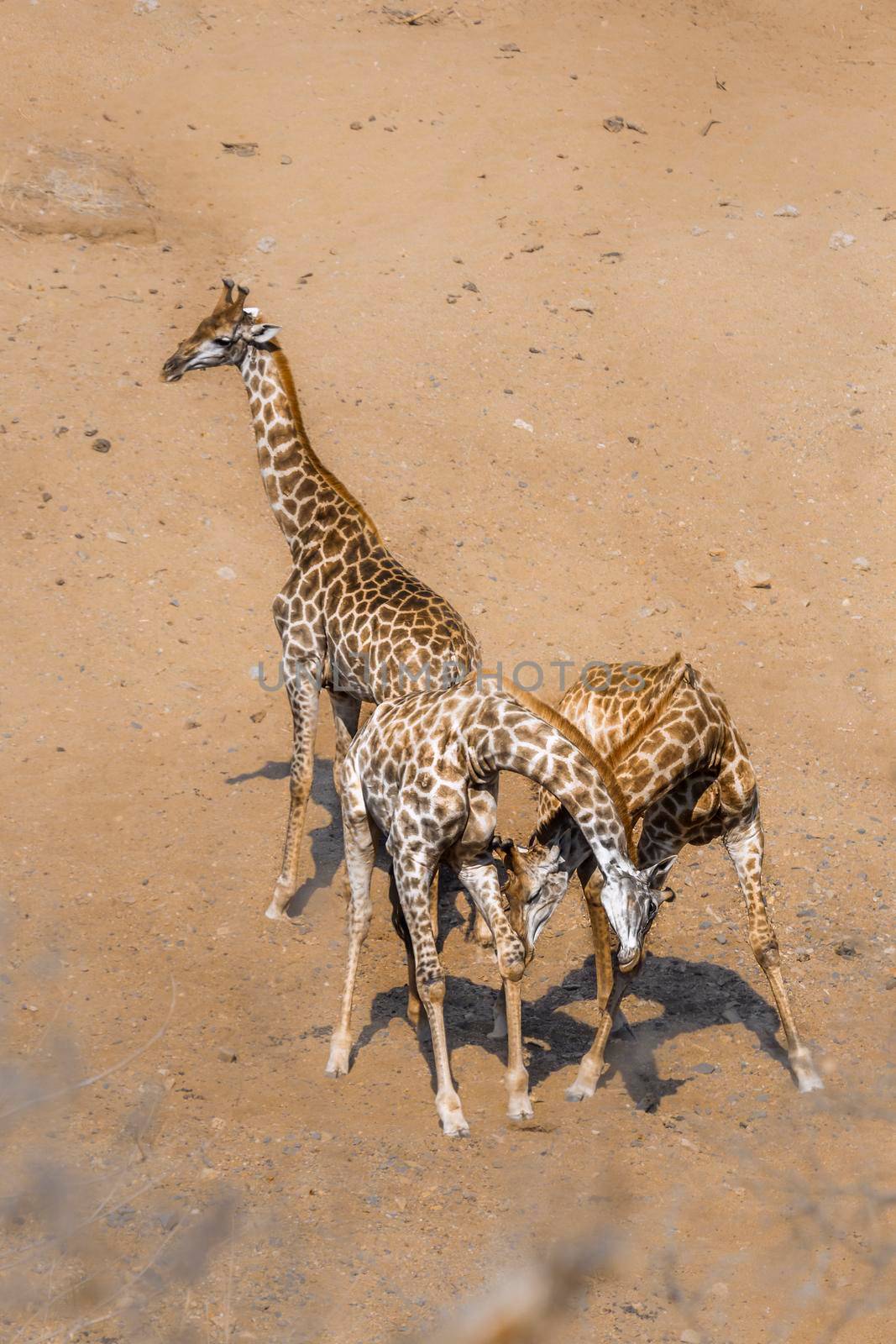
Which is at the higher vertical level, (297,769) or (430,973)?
(430,973)

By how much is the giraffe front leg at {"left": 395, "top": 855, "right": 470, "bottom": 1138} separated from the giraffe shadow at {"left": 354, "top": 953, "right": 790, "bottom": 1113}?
0.56 meters

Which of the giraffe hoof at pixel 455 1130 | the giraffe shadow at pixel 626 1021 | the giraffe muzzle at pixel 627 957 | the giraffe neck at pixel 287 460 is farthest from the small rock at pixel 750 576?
the giraffe hoof at pixel 455 1130

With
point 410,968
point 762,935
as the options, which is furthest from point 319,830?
point 762,935

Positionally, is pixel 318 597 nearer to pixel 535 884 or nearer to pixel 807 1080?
pixel 535 884

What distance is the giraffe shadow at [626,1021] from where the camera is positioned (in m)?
7.82

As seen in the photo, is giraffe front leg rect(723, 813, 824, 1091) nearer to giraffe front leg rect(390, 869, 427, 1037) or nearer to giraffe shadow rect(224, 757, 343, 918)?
giraffe front leg rect(390, 869, 427, 1037)

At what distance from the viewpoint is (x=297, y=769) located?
9.23 meters

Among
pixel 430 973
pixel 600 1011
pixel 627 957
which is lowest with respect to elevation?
pixel 600 1011

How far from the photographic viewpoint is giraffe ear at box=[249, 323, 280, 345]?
9672 mm

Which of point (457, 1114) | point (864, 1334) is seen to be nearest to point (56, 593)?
point (457, 1114)

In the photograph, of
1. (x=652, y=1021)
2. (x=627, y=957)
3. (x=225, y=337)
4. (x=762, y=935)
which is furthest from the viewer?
(x=225, y=337)

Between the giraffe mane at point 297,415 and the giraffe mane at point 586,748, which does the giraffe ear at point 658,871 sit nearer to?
the giraffe mane at point 586,748

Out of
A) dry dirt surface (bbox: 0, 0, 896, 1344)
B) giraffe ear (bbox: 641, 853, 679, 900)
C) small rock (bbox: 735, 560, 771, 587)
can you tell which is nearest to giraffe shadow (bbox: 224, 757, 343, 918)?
dry dirt surface (bbox: 0, 0, 896, 1344)

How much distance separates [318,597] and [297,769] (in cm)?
113
